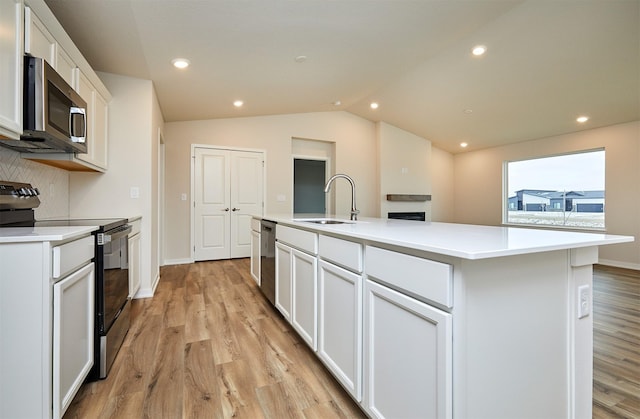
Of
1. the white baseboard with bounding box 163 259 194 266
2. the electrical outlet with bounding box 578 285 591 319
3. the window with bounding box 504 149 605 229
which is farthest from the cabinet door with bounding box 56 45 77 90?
the window with bounding box 504 149 605 229

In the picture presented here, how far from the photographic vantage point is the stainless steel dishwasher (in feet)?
8.77

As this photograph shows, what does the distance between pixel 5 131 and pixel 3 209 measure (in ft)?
1.63

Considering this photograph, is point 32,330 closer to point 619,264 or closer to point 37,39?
point 37,39

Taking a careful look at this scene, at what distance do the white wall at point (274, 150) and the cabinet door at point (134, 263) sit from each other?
1954mm

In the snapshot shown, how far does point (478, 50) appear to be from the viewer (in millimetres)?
3695

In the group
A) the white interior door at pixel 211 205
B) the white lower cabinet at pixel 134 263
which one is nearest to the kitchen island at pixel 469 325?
the white lower cabinet at pixel 134 263

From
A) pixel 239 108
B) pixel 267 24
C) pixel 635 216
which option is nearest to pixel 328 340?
pixel 267 24

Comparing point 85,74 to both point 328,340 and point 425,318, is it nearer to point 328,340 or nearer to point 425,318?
point 328,340

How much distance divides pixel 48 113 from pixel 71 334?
1182 mm

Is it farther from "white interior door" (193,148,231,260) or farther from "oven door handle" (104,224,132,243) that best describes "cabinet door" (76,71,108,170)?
"white interior door" (193,148,231,260)

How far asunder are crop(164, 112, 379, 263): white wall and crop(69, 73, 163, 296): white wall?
67.3 inches

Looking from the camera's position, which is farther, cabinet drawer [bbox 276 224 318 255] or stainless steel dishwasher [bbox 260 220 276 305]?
stainless steel dishwasher [bbox 260 220 276 305]

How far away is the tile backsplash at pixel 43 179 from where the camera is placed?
1990 mm

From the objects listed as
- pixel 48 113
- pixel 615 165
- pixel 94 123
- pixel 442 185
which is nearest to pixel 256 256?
pixel 94 123
